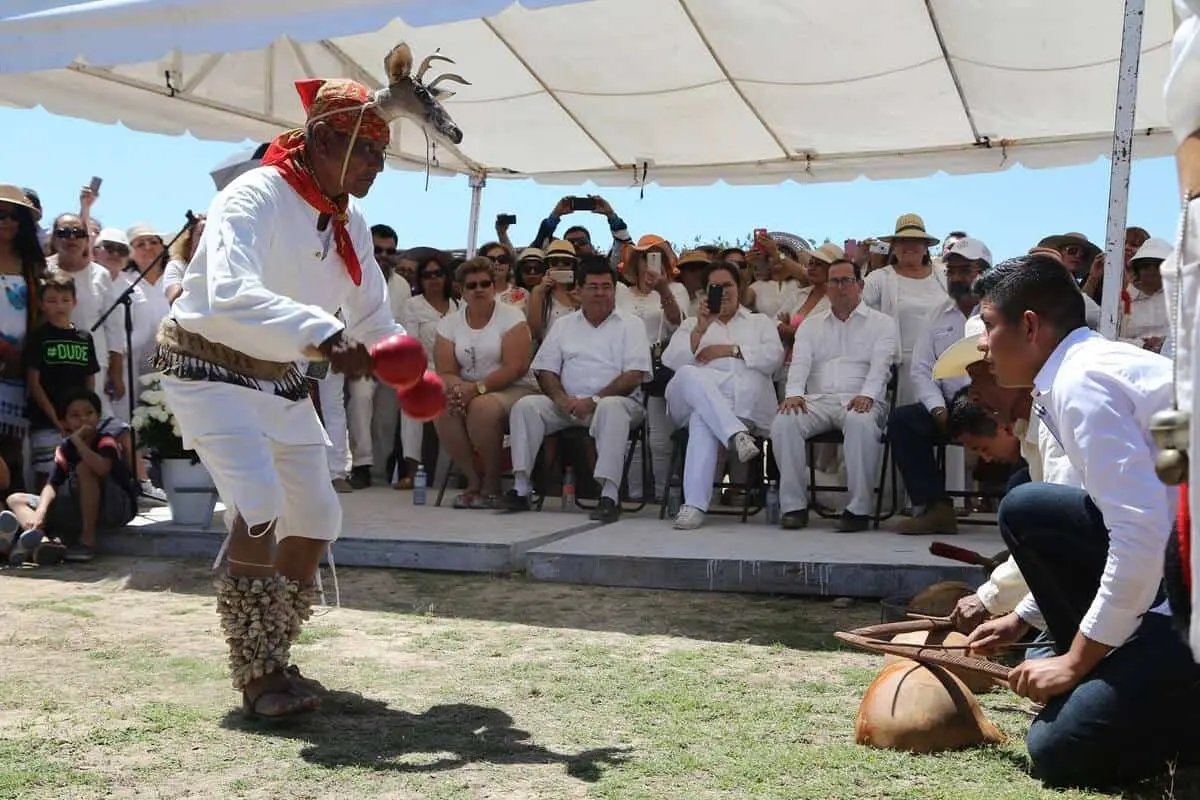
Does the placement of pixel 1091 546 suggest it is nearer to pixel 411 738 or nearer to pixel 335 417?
pixel 411 738

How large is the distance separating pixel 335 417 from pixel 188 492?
177cm

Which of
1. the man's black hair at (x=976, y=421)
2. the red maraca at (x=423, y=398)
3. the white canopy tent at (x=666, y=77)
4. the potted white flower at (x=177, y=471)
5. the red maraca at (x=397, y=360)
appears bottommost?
the potted white flower at (x=177, y=471)

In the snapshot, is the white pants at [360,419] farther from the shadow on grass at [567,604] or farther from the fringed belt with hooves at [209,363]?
the fringed belt with hooves at [209,363]

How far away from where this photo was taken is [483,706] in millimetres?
4234

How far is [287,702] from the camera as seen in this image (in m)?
3.98

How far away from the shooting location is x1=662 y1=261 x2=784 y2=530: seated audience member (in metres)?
7.79

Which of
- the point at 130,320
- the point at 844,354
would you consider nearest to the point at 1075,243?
the point at 844,354

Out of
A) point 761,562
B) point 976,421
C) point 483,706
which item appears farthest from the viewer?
point 761,562

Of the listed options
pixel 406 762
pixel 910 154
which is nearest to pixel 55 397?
pixel 406 762

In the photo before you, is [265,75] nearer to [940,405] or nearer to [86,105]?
[86,105]

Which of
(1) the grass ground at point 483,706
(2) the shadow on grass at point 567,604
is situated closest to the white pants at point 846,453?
(2) the shadow on grass at point 567,604

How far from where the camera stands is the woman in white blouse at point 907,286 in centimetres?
830

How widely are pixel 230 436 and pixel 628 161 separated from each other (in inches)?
308

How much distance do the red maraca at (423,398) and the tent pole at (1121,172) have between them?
3098 millimetres
